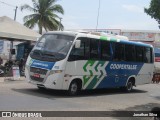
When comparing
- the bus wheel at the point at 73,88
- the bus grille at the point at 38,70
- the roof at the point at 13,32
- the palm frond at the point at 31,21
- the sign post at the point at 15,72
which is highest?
the palm frond at the point at 31,21

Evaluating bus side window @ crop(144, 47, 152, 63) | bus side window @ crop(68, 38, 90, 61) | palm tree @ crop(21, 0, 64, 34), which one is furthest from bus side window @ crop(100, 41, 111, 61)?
palm tree @ crop(21, 0, 64, 34)

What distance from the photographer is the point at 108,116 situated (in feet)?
40.0

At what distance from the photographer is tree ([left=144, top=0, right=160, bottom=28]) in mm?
15570

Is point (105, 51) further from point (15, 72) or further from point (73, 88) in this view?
point (15, 72)

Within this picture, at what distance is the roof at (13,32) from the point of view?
2576 centimetres

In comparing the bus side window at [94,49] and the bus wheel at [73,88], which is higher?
the bus side window at [94,49]

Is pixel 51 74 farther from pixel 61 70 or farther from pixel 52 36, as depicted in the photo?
pixel 52 36

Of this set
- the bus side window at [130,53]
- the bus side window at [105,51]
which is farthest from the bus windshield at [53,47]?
the bus side window at [130,53]

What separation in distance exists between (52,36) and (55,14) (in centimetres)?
3962

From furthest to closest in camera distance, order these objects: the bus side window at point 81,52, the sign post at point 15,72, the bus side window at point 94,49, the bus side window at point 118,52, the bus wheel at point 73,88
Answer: the sign post at point 15,72, the bus side window at point 118,52, the bus side window at point 94,49, the bus wheel at point 73,88, the bus side window at point 81,52

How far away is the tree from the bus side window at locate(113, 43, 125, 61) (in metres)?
3.66

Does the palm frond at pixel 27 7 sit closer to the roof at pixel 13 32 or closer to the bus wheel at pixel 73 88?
the roof at pixel 13 32

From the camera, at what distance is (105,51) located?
1856 centimetres

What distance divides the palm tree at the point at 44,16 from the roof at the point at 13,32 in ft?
87.7
